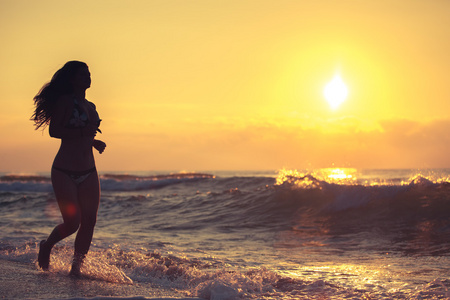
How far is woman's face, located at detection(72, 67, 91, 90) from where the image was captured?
4.50 m

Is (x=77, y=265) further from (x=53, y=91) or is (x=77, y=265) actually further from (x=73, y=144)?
(x=53, y=91)

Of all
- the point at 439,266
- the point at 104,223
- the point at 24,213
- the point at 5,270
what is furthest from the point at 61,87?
the point at 24,213

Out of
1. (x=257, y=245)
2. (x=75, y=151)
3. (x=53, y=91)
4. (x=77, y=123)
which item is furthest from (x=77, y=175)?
(x=257, y=245)

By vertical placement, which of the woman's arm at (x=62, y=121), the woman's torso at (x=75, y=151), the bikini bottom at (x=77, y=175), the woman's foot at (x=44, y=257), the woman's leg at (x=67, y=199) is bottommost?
the woman's foot at (x=44, y=257)

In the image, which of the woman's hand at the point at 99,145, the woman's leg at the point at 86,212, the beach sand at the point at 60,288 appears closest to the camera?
the beach sand at the point at 60,288

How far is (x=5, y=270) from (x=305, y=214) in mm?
8220

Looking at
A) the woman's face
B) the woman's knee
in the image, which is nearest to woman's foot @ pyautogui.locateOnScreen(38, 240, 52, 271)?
the woman's knee

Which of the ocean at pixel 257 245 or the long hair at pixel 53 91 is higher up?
the long hair at pixel 53 91

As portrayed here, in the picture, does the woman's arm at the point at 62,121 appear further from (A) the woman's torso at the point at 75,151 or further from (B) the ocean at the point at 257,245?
(B) the ocean at the point at 257,245

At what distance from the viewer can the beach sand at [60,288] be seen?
3.79 metres

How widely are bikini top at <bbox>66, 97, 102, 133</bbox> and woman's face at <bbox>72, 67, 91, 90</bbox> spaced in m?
0.14

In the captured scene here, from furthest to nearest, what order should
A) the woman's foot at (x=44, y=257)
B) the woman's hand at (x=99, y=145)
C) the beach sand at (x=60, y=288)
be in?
the woman's foot at (x=44, y=257)
the woman's hand at (x=99, y=145)
the beach sand at (x=60, y=288)

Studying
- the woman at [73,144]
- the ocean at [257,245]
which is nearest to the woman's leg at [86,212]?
the woman at [73,144]

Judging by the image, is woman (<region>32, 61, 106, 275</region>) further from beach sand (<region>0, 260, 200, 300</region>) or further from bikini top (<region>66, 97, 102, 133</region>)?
beach sand (<region>0, 260, 200, 300</region>)
